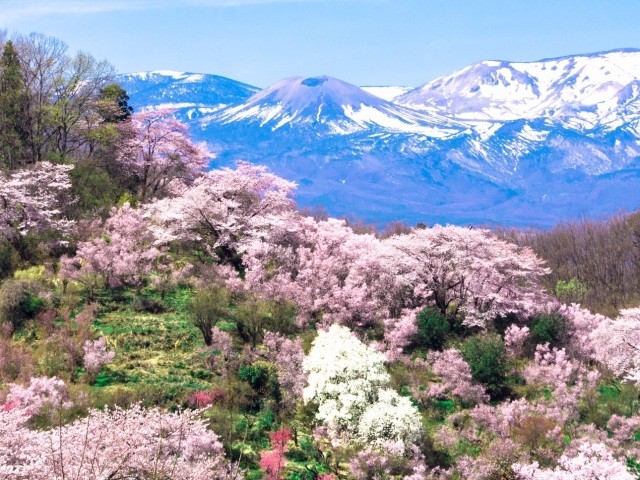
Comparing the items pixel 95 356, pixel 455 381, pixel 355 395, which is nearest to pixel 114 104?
pixel 95 356

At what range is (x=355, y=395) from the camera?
21.8 m

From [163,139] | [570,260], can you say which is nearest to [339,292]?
[163,139]

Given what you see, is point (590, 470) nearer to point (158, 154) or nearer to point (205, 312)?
point (205, 312)

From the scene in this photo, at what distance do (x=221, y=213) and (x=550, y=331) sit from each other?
16.2 metres

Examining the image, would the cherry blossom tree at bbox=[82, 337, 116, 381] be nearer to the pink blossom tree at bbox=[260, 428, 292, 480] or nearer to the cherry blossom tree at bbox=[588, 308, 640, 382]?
the pink blossom tree at bbox=[260, 428, 292, 480]

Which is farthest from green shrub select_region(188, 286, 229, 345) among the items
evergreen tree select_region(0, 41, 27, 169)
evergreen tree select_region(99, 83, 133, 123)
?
evergreen tree select_region(99, 83, 133, 123)

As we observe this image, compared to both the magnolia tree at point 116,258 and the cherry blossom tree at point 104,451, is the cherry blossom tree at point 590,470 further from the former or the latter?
the magnolia tree at point 116,258

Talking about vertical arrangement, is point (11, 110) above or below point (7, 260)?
above

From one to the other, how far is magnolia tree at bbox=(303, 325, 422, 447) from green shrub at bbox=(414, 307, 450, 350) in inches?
261

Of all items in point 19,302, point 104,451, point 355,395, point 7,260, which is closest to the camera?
point 104,451

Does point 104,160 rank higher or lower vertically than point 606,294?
higher

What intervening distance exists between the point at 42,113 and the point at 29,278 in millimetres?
11486

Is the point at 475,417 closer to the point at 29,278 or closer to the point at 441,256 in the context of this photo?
the point at 441,256

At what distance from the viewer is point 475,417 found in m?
23.2
